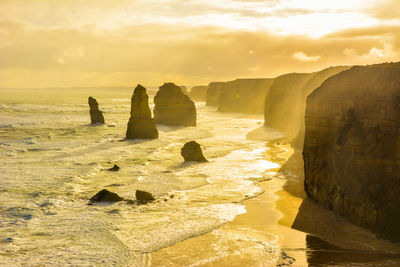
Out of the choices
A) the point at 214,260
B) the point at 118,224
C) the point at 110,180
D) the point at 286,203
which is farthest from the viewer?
the point at 110,180

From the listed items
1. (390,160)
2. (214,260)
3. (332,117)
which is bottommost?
(214,260)

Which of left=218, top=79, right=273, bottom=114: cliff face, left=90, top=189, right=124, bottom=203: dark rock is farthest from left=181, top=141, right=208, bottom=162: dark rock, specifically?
left=218, top=79, right=273, bottom=114: cliff face

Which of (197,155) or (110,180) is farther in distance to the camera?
(197,155)

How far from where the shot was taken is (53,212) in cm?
1706

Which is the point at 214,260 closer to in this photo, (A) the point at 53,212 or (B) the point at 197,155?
(A) the point at 53,212

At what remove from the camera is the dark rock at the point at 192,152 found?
2927 centimetres

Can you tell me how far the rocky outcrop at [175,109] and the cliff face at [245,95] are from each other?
126 ft

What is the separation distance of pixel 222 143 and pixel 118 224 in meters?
26.4

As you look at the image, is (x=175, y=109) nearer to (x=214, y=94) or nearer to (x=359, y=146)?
(x=359, y=146)

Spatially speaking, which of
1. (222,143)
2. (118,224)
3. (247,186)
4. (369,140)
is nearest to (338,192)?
(369,140)

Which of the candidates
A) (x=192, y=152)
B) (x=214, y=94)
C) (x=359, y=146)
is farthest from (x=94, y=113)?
(x=214, y=94)

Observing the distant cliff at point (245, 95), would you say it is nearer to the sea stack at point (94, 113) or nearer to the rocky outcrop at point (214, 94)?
the rocky outcrop at point (214, 94)

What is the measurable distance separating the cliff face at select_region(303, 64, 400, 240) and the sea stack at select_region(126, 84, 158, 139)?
28.7 meters

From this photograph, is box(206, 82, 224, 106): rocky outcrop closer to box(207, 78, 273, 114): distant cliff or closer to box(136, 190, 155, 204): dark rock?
box(207, 78, 273, 114): distant cliff
